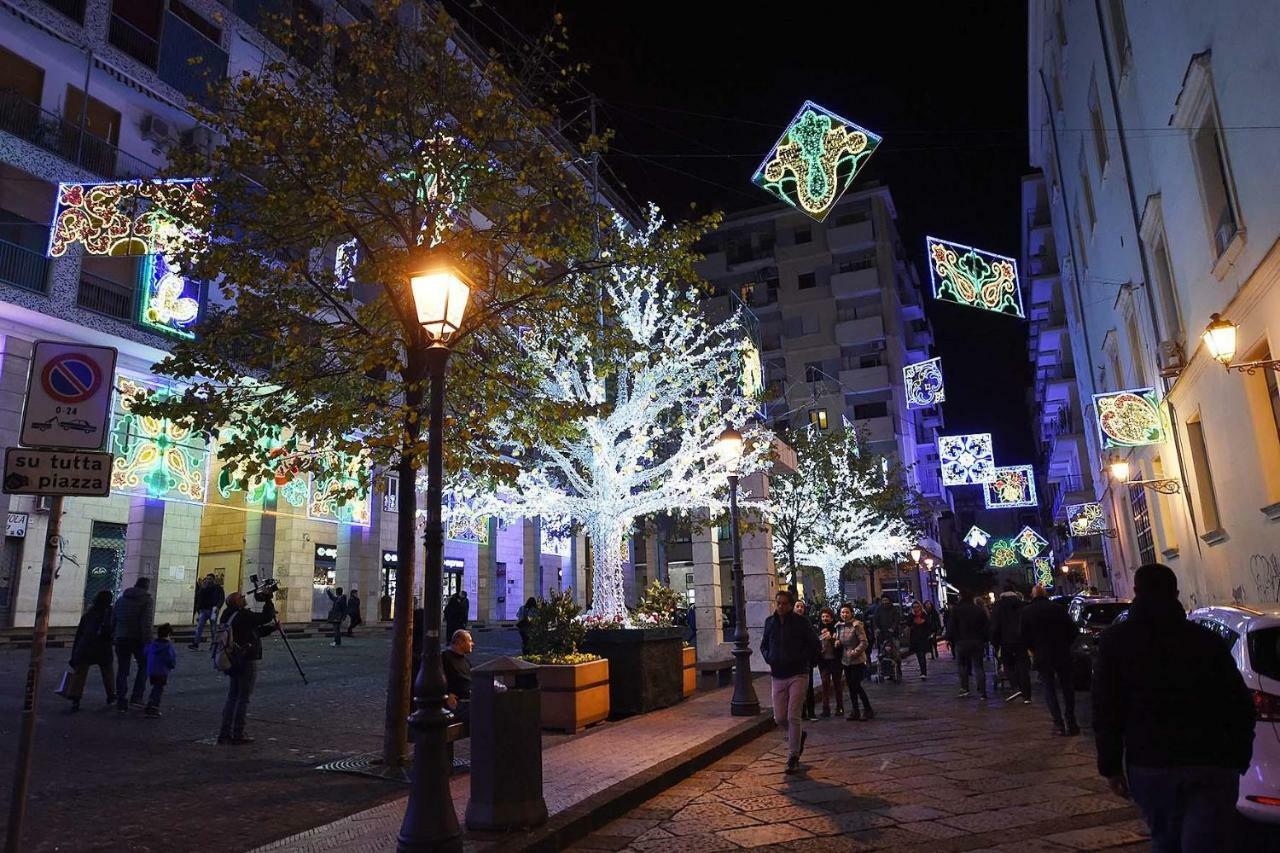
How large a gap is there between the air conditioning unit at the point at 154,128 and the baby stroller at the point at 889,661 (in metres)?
22.6

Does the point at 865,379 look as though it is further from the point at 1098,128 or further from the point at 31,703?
the point at 31,703

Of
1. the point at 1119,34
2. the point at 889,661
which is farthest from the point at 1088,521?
the point at 1119,34

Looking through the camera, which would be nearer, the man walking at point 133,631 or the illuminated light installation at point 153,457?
the man walking at point 133,631

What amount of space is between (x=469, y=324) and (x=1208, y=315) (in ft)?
35.4

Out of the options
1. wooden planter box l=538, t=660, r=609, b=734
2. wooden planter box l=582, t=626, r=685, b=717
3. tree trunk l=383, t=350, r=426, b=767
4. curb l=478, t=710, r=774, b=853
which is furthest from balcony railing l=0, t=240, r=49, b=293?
curb l=478, t=710, r=774, b=853

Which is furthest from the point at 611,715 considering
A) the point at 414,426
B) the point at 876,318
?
the point at 876,318

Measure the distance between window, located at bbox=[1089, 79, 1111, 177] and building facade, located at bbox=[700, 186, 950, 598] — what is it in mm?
32958

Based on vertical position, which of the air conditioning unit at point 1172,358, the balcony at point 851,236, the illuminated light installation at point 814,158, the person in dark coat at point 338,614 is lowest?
the person in dark coat at point 338,614

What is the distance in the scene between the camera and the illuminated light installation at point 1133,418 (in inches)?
627

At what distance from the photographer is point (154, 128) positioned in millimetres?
23188

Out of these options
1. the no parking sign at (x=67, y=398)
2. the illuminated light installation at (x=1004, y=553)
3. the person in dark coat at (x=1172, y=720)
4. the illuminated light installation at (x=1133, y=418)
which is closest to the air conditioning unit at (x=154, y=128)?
the no parking sign at (x=67, y=398)

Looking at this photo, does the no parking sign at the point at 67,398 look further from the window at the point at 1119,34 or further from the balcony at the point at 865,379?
the balcony at the point at 865,379

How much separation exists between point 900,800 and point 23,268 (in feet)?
72.3

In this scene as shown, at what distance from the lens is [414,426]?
894 centimetres
